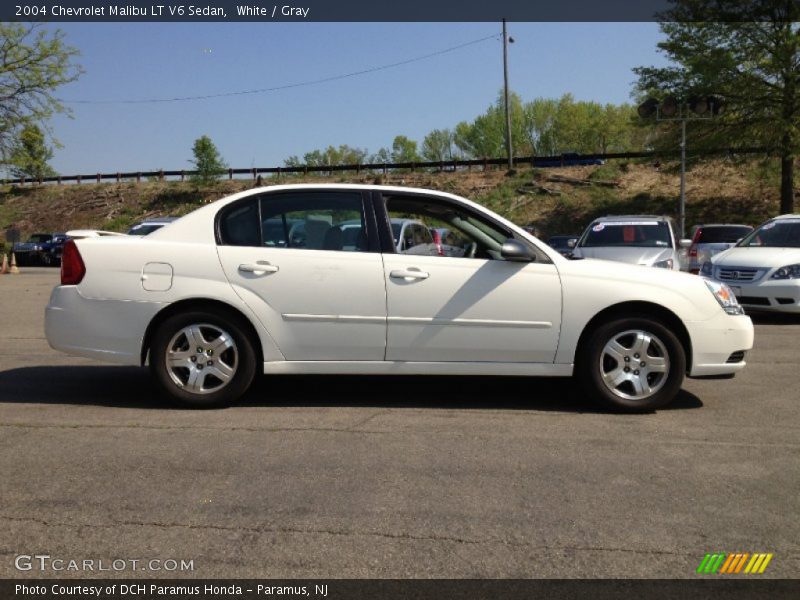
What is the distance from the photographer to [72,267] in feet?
19.1

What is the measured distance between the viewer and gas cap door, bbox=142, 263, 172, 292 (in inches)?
226

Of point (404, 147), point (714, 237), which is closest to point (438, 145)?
point (404, 147)

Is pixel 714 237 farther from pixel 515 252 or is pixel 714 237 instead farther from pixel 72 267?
pixel 72 267

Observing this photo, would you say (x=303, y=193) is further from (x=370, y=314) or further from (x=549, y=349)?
(x=549, y=349)

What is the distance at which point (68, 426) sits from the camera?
527cm

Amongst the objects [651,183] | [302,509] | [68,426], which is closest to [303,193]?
[68,426]

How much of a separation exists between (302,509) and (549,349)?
2589 mm

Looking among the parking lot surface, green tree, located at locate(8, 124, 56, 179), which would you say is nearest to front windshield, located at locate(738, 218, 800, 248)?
the parking lot surface

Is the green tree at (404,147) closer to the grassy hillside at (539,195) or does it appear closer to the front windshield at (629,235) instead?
the grassy hillside at (539,195)

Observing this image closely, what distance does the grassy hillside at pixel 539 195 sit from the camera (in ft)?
124

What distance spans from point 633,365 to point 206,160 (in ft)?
152

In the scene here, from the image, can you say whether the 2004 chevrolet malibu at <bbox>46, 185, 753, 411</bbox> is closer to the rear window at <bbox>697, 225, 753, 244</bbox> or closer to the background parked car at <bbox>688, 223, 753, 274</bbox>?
the background parked car at <bbox>688, 223, 753, 274</bbox>
